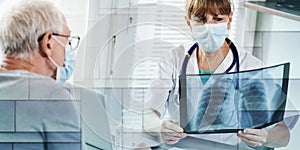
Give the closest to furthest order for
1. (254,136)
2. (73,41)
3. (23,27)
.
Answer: (23,27), (73,41), (254,136)

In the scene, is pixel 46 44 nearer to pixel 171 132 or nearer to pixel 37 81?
pixel 37 81

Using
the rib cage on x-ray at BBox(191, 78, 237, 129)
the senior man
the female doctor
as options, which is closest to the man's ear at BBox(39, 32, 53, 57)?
the senior man

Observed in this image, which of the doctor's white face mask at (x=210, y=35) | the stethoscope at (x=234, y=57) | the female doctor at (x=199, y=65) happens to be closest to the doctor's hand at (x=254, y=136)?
the female doctor at (x=199, y=65)

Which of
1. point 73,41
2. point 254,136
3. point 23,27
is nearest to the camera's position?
point 23,27

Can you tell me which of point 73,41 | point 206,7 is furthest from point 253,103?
point 73,41

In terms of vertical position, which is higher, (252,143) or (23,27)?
(23,27)

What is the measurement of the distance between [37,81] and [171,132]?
0.43 meters

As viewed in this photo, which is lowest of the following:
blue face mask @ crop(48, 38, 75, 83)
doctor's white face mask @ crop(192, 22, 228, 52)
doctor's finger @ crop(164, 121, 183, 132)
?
doctor's finger @ crop(164, 121, 183, 132)

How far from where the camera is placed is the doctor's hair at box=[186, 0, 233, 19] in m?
1.28

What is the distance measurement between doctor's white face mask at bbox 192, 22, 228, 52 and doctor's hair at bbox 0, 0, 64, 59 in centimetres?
45

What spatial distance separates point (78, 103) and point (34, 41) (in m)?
0.21

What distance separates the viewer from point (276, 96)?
4.42ft

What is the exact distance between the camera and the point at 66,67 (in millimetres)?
1185

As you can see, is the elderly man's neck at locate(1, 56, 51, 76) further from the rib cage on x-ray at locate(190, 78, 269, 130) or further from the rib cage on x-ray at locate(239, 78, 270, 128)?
the rib cage on x-ray at locate(239, 78, 270, 128)
